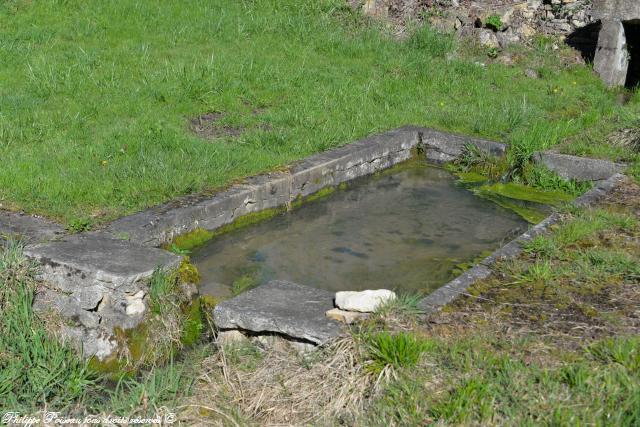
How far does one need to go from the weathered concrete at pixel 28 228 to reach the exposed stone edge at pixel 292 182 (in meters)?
0.34

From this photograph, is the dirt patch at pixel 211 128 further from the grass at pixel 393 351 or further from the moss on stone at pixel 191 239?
the grass at pixel 393 351

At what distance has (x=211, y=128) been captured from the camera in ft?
25.6

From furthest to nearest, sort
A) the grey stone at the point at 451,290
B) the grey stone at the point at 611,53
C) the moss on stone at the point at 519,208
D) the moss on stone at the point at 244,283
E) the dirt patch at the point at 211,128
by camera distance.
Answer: the grey stone at the point at 611,53
the dirt patch at the point at 211,128
the moss on stone at the point at 519,208
the moss on stone at the point at 244,283
the grey stone at the point at 451,290

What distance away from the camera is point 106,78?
331 inches

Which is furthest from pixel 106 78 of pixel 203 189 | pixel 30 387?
pixel 30 387

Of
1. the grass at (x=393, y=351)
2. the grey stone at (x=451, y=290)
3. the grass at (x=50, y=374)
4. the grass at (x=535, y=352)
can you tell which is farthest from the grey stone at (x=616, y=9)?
the grass at (x=50, y=374)

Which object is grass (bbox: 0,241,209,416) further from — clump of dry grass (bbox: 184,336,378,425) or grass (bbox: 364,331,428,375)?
grass (bbox: 364,331,428,375)

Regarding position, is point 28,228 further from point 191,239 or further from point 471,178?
point 471,178

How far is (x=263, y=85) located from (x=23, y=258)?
4655mm

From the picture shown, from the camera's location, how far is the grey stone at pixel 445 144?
8.04 m

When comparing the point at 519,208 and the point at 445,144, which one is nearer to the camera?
the point at 519,208

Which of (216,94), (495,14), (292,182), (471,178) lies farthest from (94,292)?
(495,14)

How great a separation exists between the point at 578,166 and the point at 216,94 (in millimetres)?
3568

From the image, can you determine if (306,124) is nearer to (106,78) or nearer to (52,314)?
(106,78)
